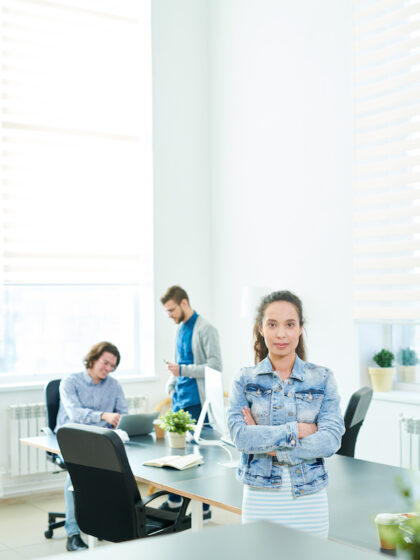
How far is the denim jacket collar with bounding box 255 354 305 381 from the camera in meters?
2.35

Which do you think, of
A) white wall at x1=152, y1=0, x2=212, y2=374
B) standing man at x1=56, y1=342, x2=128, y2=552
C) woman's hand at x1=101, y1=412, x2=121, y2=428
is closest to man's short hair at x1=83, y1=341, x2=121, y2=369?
standing man at x1=56, y1=342, x2=128, y2=552

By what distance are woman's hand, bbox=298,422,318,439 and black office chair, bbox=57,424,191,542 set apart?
A: 3.11 ft

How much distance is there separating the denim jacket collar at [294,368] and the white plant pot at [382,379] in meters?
2.72

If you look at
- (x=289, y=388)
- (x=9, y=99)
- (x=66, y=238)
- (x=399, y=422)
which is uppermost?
(x=9, y=99)

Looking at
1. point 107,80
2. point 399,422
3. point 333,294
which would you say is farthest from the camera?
point 107,80

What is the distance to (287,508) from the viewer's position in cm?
225

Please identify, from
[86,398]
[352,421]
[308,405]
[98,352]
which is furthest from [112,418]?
[308,405]

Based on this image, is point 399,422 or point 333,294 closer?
point 399,422

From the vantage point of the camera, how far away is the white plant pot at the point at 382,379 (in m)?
4.96

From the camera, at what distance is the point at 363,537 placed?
90.3 inches

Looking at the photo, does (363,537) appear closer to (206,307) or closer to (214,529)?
(214,529)

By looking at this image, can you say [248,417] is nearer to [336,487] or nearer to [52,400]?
[336,487]

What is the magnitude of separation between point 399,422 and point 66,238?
2.99 meters

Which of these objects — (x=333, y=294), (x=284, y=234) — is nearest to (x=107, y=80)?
(x=284, y=234)
